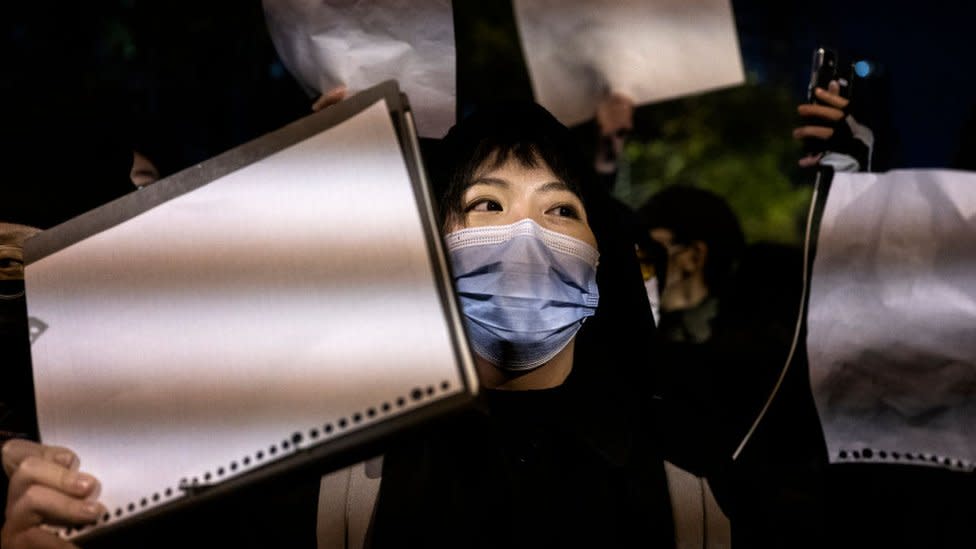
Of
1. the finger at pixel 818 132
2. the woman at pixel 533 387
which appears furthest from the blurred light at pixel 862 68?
the woman at pixel 533 387

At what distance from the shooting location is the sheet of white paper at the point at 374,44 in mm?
2596

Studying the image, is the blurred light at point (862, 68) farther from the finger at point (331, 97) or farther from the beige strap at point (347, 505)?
the beige strap at point (347, 505)

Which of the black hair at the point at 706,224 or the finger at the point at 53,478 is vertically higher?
the black hair at the point at 706,224

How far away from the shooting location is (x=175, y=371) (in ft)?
5.01

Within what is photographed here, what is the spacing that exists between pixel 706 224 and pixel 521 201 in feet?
10.5

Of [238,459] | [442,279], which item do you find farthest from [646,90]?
[238,459]

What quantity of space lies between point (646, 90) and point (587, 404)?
87.3 inches

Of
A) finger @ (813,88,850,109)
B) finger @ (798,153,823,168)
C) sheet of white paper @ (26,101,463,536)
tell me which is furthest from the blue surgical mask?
finger @ (813,88,850,109)

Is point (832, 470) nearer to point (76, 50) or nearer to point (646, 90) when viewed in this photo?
point (646, 90)

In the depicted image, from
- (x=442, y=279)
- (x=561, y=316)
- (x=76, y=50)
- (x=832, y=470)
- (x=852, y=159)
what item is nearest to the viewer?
(x=442, y=279)

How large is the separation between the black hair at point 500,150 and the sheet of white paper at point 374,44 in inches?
5.9

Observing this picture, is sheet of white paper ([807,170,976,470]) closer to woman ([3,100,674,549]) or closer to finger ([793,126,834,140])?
finger ([793,126,834,140])

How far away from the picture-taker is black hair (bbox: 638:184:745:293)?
5195 millimetres

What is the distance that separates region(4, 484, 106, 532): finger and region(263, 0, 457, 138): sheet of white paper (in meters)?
1.59
